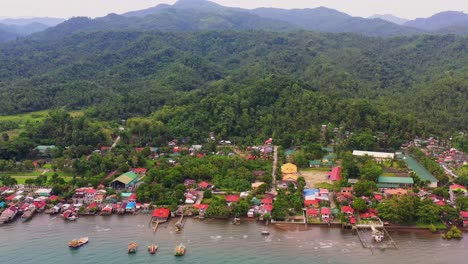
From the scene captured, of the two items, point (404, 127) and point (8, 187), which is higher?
point (404, 127)

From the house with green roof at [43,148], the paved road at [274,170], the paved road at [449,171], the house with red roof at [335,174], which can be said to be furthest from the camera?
the house with green roof at [43,148]

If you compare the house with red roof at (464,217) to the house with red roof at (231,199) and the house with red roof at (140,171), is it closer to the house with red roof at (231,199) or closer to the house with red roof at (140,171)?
the house with red roof at (231,199)

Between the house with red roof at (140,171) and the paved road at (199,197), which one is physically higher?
the paved road at (199,197)

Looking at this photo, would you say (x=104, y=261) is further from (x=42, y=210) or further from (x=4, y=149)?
(x=4, y=149)

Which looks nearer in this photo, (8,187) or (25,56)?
(8,187)

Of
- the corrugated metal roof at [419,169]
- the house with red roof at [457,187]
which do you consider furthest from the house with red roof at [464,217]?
the corrugated metal roof at [419,169]

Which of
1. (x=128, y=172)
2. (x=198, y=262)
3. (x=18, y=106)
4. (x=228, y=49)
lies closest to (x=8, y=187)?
(x=128, y=172)

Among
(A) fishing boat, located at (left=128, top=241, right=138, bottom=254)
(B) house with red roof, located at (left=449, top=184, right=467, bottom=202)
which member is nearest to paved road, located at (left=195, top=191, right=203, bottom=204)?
(A) fishing boat, located at (left=128, top=241, right=138, bottom=254)
